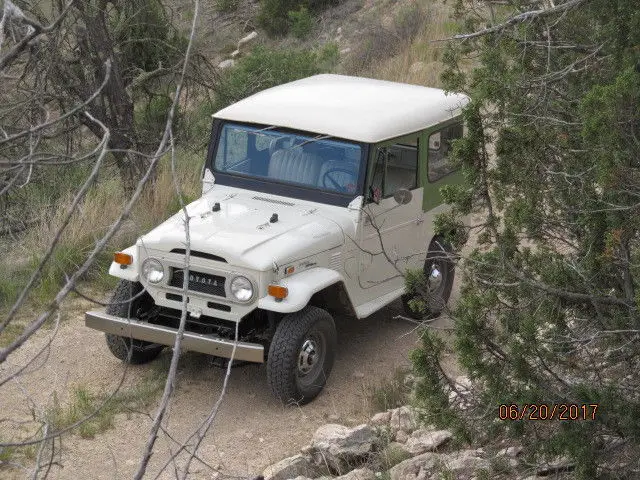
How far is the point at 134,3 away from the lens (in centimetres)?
1141

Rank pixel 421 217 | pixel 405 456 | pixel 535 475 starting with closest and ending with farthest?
pixel 535 475
pixel 405 456
pixel 421 217

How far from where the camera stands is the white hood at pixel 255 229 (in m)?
6.68

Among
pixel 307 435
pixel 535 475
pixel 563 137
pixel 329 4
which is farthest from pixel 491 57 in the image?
pixel 329 4

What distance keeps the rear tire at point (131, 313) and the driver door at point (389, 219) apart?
1464 millimetres

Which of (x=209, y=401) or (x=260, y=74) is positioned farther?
(x=260, y=74)

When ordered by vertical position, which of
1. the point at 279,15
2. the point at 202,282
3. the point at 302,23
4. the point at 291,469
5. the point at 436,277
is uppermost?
the point at 202,282

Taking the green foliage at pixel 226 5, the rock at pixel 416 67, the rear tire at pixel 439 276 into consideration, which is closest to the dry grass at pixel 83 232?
the rear tire at pixel 439 276

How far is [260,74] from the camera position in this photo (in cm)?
1280

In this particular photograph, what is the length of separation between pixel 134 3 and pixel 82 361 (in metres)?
5.02

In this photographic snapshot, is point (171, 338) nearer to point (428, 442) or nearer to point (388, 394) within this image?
point (388, 394)

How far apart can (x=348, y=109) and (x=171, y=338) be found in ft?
6.74

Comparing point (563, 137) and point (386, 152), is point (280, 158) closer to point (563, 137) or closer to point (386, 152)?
point (386, 152)

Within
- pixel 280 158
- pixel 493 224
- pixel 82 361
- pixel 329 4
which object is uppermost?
pixel 493 224
